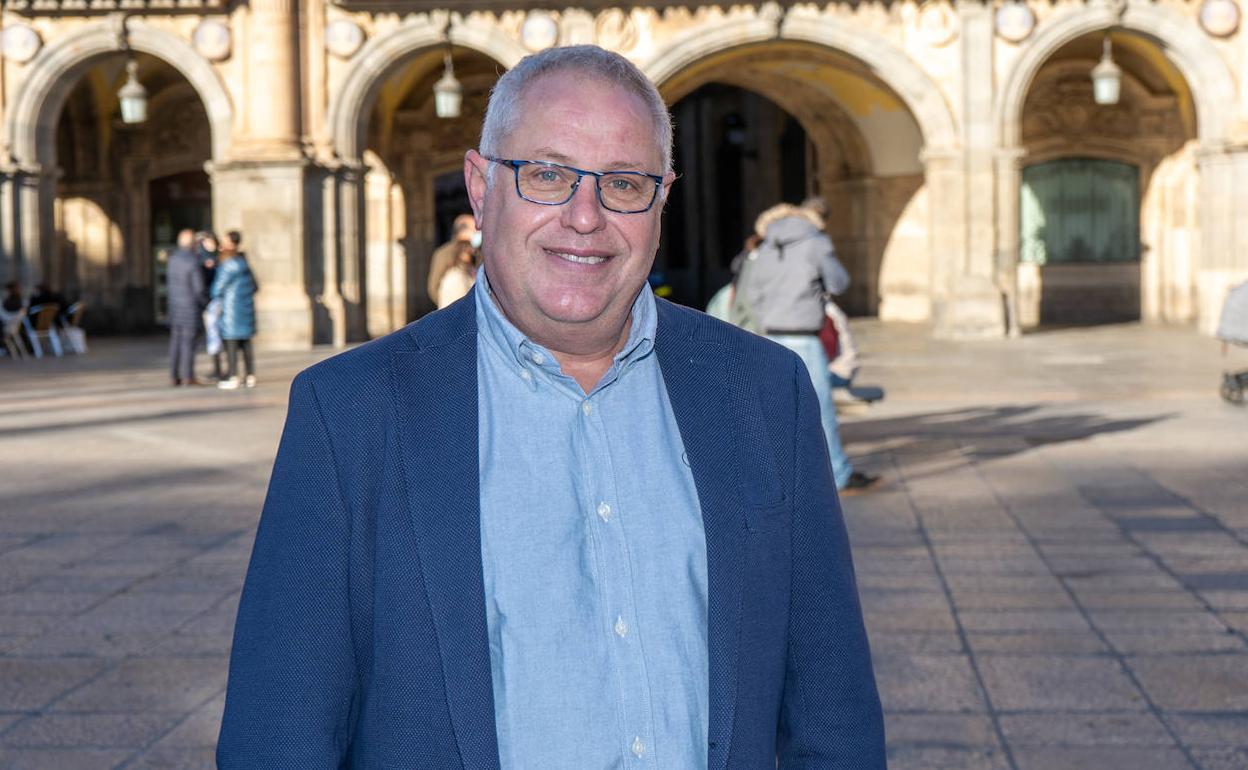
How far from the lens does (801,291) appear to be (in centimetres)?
914

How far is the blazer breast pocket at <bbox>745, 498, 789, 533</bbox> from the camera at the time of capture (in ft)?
6.96

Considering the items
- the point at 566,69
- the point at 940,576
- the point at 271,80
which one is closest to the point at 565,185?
the point at 566,69

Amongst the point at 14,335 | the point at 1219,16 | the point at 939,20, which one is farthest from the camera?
the point at 939,20

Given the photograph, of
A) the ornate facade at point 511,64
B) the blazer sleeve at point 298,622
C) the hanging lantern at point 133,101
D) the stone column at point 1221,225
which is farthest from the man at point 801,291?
the stone column at point 1221,225

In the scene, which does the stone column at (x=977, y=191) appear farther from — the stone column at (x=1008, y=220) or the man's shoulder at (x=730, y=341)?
the man's shoulder at (x=730, y=341)

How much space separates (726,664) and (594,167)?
63cm

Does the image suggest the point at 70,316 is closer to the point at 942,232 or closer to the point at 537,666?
the point at 942,232

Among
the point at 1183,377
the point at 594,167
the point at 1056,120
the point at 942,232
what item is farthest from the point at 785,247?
the point at 1056,120

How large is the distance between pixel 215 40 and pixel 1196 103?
44.8 feet

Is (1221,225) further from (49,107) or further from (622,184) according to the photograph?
(622,184)

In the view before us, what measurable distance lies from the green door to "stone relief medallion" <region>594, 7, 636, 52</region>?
881 cm

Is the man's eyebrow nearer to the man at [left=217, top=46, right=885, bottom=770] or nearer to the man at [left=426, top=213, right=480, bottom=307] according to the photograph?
the man at [left=217, top=46, right=885, bottom=770]

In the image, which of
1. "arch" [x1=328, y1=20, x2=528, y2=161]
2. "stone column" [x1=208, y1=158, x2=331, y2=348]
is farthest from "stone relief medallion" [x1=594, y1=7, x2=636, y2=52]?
"stone column" [x1=208, y1=158, x2=331, y2=348]

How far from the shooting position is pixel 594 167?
2098 mm
